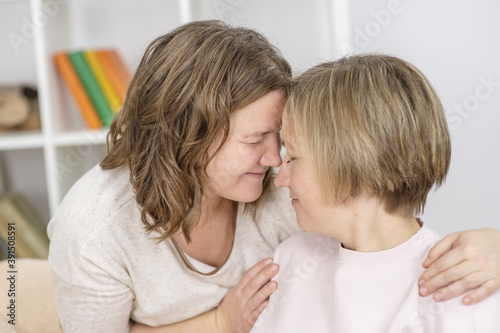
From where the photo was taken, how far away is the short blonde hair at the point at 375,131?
42.6 inches

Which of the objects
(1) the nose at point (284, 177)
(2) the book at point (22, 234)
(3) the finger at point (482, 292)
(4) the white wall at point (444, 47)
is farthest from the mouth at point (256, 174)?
(2) the book at point (22, 234)

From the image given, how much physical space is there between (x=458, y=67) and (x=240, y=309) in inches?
55.7

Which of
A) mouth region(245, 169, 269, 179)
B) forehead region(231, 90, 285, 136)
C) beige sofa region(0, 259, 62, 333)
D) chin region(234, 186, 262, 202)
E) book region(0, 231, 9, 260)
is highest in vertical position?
forehead region(231, 90, 285, 136)

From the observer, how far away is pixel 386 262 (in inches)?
45.8

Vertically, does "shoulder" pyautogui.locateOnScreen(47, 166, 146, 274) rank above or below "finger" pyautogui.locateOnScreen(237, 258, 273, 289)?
above

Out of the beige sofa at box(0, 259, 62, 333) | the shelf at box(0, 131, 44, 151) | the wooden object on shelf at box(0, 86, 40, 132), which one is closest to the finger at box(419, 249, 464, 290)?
the beige sofa at box(0, 259, 62, 333)

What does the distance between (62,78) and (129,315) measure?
4.33ft

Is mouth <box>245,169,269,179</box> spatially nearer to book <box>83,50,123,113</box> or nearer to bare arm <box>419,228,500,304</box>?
bare arm <box>419,228,500,304</box>

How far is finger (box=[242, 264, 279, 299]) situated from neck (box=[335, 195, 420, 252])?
0.23m

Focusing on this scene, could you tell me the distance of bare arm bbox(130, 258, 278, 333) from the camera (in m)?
1.32

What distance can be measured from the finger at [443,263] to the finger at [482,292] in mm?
57

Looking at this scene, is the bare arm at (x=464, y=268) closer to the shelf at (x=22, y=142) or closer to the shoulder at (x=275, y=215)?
the shoulder at (x=275, y=215)

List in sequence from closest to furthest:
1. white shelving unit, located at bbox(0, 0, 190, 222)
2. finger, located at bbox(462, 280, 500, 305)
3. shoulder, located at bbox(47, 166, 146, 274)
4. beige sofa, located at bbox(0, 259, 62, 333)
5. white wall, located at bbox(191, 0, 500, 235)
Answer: finger, located at bbox(462, 280, 500, 305) < shoulder, located at bbox(47, 166, 146, 274) < beige sofa, located at bbox(0, 259, 62, 333) < white wall, located at bbox(191, 0, 500, 235) < white shelving unit, located at bbox(0, 0, 190, 222)

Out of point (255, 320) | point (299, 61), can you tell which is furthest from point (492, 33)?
point (255, 320)
